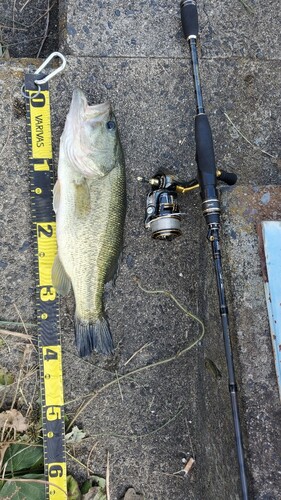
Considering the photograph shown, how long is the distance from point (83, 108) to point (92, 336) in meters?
1.28

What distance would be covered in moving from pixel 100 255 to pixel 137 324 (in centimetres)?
57

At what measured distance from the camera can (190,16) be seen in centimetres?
299

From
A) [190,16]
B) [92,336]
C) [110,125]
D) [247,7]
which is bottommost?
[92,336]

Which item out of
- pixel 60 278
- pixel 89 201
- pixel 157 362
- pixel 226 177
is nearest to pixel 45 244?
pixel 60 278

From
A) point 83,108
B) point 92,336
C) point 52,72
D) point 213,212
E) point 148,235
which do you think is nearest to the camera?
point 213,212

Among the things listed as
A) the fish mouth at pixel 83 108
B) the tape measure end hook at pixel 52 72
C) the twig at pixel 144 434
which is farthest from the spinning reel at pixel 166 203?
the twig at pixel 144 434

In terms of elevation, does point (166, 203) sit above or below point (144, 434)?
above

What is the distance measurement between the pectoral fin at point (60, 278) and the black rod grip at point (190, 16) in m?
1.60

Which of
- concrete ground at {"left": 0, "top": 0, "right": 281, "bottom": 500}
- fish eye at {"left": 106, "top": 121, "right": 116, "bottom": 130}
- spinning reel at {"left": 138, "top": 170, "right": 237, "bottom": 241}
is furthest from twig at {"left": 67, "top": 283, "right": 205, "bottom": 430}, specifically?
fish eye at {"left": 106, "top": 121, "right": 116, "bottom": 130}

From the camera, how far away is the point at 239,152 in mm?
3184

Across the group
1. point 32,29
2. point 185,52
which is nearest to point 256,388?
point 185,52

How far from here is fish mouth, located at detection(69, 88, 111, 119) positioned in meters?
2.69

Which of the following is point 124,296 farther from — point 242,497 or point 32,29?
point 32,29

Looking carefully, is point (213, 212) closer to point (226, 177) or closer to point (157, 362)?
point (226, 177)
